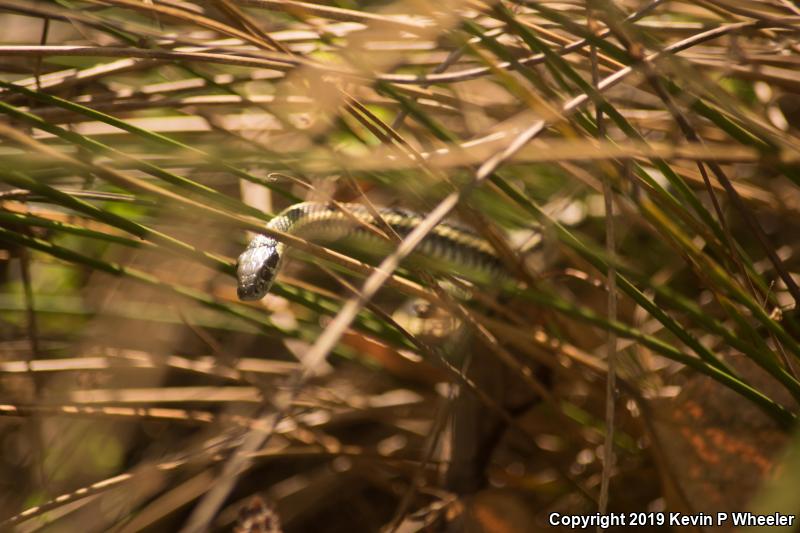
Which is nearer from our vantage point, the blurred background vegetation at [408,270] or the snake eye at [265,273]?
the blurred background vegetation at [408,270]

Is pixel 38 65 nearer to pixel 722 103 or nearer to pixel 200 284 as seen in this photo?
pixel 200 284

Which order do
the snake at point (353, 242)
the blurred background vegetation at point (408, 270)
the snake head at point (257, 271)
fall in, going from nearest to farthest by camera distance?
the blurred background vegetation at point (408, 270) → the snake at point (353, 242) → the snake head at point (257, 271)

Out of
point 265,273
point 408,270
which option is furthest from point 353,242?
point 265,273

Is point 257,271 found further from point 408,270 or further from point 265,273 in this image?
point 408,270

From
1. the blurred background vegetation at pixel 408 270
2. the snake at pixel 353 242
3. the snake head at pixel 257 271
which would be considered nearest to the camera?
the blurred background vegetation at pixel 408 270

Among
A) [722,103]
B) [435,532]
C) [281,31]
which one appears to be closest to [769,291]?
[722,103]
